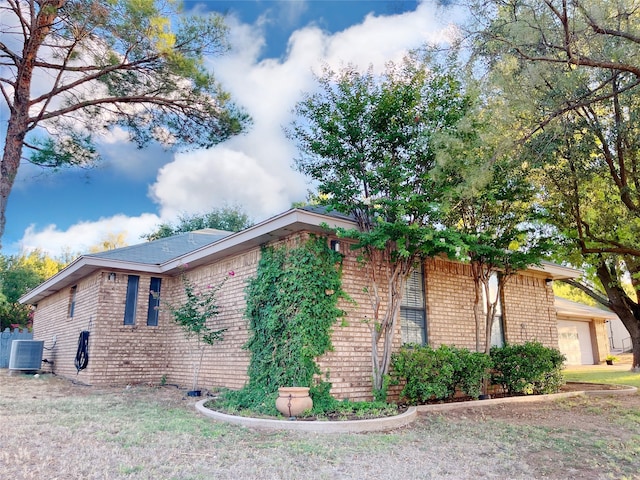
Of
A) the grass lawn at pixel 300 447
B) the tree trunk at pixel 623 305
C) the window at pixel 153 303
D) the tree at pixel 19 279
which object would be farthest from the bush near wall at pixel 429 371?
the tree at pixel 19 279

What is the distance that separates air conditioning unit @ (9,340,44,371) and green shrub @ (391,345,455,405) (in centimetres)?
1106

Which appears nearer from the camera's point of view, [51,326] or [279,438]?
Result: [279,438]

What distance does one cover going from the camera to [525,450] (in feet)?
16.8

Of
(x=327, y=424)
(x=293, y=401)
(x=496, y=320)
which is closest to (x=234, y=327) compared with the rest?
(x=293, y=401)

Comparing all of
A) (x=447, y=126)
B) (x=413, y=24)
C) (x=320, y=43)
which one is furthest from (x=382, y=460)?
(x=320, y=43)

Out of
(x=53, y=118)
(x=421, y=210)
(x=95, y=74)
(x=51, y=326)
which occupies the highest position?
(x=95, y=74)

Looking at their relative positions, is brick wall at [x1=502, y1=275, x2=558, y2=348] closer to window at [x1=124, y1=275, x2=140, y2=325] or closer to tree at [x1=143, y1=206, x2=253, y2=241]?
A: window at [x1=124, y1=275, x2=140, y2=325]

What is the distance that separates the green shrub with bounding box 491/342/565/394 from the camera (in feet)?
30.9

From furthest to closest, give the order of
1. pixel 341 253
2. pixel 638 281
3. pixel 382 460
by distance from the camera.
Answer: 1. pixel 638 281
2. pixel 341 253
3. pixel 382 460

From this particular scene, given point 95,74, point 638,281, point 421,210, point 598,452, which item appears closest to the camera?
point 598,452

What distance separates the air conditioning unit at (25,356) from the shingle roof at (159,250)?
14.2 ft

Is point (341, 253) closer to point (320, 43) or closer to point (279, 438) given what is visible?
point (279, 438)

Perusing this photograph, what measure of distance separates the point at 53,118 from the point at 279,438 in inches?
302

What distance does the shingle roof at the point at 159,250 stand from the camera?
1115 centimetres
